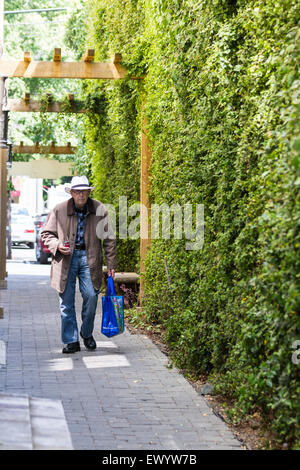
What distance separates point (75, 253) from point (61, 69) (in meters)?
4.27

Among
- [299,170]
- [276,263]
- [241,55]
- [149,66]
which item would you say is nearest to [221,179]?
[241,55]

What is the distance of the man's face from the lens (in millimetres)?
9047

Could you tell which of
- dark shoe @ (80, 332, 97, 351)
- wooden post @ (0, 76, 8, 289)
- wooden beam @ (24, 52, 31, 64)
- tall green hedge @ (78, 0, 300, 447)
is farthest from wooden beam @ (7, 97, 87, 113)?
dark shoe @ (80, 332, 97, 351)

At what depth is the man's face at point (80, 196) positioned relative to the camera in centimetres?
905

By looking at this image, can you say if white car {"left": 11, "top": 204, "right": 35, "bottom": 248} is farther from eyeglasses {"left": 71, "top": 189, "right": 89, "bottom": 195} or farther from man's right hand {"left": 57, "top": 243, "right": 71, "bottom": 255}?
man's right hand {"left": 57, "top": 243, "right": 71, "bottom": 255}

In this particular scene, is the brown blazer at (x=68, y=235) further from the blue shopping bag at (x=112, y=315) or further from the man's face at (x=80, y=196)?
the blue shopping bag at (x=112, y=315)

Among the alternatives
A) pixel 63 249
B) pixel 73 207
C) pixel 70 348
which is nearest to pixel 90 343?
pixel 70 348

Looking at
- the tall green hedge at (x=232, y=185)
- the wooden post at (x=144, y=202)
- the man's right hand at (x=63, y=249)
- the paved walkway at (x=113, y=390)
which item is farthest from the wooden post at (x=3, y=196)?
the man's right hand at (x=63, y=249)

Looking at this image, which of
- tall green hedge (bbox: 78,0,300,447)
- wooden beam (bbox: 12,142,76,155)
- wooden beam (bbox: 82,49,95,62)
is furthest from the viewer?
wooden beam (bbox: 12,142,76,155)

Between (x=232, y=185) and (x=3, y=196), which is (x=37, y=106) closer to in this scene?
(x=3, y=196)

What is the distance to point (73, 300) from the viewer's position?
9.05 metres

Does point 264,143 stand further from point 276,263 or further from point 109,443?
point 109,443

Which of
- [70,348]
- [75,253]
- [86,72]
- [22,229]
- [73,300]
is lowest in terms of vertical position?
[22,229]

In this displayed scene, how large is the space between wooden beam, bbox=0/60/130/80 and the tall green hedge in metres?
1.30
